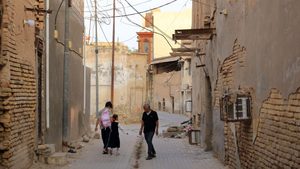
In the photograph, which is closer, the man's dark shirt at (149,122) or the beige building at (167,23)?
the man's dark shirt at (149,122)

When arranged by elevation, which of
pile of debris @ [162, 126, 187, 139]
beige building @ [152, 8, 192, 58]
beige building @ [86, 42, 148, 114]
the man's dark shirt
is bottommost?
pile of debris @ [162, 126, 187, 139]

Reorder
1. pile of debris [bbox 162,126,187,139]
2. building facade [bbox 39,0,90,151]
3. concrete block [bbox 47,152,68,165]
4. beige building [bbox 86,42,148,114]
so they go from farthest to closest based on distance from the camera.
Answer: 1. beige building [bbox 86,42,148,114]
2. pile of debris [bbox 162,126,187,139]
3. building facade [bbox 39,0,90,151]
4. concrete block [bbox 47,152,68,165]

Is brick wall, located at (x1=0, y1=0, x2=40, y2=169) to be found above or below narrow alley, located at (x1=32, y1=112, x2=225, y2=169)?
above

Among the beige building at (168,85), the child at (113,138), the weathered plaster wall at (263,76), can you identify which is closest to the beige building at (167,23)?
the beige building at (168,85)

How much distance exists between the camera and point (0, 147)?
29.9ft

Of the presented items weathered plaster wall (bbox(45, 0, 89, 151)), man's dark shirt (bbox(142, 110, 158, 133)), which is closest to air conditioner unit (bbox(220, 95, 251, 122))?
man's dark shirt (bbox(142, 110, 158, 133))

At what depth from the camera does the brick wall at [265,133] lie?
6836mm

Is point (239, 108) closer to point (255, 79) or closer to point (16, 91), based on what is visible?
point (255, 79)

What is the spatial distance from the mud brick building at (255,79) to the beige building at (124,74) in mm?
25282

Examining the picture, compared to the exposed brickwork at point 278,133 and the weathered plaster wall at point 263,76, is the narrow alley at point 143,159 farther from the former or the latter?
the exposed brickwork at point 278,133

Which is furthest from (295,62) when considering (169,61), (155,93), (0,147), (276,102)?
(155,93)

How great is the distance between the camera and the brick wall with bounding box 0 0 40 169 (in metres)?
9.14

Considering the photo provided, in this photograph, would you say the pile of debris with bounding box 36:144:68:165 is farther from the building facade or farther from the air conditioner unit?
the air conditioner unit

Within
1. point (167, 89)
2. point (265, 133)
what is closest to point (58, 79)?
point (265, 133)
